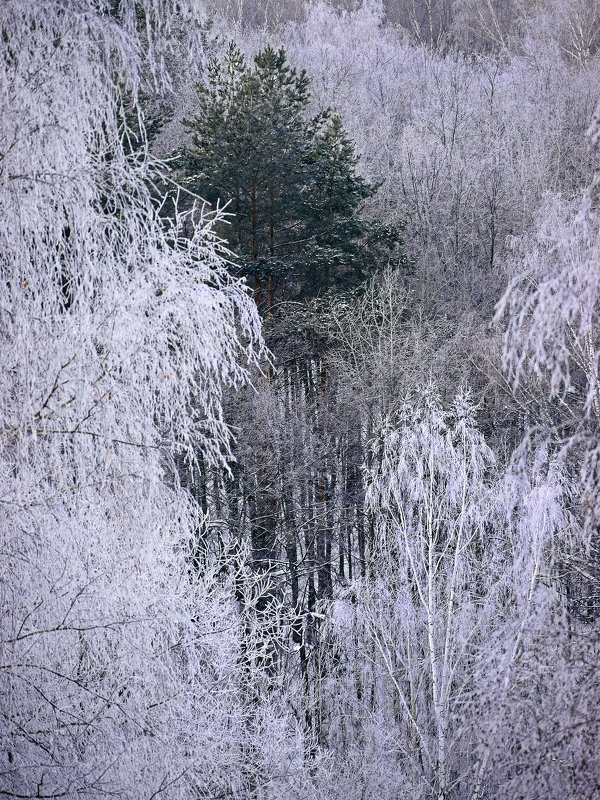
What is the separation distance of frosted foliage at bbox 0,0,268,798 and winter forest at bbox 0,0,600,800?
0.02 meters

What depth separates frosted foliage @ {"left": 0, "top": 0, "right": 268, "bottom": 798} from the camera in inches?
126

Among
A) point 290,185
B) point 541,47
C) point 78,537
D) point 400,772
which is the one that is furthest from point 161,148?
point 78,537

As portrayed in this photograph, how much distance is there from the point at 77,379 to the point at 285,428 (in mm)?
10647

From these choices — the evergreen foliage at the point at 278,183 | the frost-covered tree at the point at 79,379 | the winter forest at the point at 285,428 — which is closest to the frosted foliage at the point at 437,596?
the winter forest at the point at 285,428

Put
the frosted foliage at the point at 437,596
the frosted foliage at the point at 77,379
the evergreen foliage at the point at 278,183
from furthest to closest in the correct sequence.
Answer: the evergreen foliage at the point at 278,183 → the frosted foliage at the point at 437,596 → the frosted foliage at the point at 77,379

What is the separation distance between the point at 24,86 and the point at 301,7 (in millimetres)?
40564

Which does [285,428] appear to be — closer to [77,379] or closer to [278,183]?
[278,183]

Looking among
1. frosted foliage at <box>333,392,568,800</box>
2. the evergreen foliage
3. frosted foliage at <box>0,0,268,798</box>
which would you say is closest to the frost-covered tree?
frosted foliage at <box>0,0,268,798</box>

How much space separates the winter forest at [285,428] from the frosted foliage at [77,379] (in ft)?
0.06

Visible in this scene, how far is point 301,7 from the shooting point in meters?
37.9

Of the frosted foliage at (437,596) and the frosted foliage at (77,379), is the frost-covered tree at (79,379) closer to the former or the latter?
the frosted foliage at (77,379)

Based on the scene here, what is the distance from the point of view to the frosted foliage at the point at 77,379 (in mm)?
3191

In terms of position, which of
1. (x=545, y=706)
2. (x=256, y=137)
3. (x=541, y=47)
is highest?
(x=541, y=47)

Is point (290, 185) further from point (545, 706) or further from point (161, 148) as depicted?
point (545, 706)
